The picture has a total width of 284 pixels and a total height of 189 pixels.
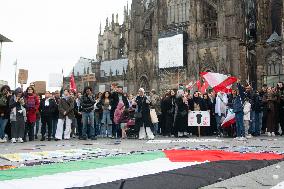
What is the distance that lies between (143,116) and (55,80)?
7633 mm

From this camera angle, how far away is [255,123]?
15.9m

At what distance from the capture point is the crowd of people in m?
13.8

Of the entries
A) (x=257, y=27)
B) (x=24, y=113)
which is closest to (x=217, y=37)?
(x=257, y=27)

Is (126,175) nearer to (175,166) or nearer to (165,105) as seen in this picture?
(175,166)

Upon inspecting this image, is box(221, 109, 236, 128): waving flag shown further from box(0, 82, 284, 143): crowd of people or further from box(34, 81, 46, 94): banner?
box(34, 81, 46, 94): banner

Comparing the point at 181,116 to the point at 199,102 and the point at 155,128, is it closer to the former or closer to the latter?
the point at 199,102

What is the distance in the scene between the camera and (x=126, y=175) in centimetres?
468

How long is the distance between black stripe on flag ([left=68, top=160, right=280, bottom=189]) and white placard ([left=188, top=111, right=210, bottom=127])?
10715mm

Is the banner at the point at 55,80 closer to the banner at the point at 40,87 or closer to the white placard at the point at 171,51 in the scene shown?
the banner at the point at 40,87

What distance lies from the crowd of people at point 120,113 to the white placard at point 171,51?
28767 mm

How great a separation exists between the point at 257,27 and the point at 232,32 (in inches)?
163

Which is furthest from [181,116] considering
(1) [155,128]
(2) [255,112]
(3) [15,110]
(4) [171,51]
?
(4) [171,51]

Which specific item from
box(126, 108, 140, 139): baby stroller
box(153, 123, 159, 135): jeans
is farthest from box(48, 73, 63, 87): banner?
box(126, 108, 140, 139): baby stroller

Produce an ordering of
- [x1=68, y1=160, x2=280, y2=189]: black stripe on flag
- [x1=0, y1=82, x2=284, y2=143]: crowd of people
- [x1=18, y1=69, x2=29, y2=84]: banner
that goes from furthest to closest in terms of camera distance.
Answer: [x1=18, y1=69, x2=29, y2=84]: banner, [x1=0, y1=82, x2=284, y2=143]: crowd of people, [x1=68, y1=160, x2=280, y2=189]: black stripe on flag
